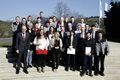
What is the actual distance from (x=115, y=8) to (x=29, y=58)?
26.7 meters

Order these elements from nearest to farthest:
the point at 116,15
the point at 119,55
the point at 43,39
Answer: the point at 43,39, the point at 119,55, the point at 116,15

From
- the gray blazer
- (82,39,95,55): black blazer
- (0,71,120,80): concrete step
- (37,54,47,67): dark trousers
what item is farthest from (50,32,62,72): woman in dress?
the gray blazer

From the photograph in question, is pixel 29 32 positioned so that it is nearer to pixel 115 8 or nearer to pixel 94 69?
pixel 94 69

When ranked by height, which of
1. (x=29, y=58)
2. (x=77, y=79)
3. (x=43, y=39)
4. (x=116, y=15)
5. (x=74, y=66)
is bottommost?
(x=77, y=79)

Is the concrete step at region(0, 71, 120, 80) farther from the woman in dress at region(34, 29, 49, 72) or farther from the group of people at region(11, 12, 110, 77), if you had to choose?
the woman in dress at region(34, 29, 49, 72)

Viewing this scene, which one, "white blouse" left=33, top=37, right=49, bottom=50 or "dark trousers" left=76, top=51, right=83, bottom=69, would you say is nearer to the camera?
"white blouse" left=33, top=37, right=49, bottom=50

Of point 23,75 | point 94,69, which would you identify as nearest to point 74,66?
point 94,69

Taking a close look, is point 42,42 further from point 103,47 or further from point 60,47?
point 103,47

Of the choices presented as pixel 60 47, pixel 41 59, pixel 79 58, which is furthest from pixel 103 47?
pixel 41 59

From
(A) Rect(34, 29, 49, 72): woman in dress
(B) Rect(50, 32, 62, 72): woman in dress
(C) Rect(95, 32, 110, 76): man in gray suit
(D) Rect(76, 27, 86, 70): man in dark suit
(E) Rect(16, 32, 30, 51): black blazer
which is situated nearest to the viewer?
(E) Rect(16, 32, 30, 51): black blazer

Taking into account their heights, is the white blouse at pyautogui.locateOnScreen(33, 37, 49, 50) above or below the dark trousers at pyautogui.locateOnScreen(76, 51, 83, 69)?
above

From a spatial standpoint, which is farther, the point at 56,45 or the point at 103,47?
the point at 56,45

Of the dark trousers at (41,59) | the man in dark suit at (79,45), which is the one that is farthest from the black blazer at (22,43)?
the man in dark suit at (79,45)

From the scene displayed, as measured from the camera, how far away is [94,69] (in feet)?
22.4
